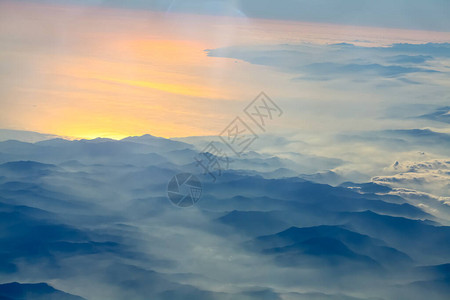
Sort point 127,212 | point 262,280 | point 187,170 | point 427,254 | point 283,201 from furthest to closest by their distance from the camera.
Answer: point 187,170
point 283,201
point 127,212
point 427,254
point 262,280

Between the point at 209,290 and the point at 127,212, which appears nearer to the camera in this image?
the point at 209,290

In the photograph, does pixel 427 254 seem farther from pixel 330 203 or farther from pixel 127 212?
pixel 127 212

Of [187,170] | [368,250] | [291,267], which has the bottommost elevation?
Answer: [291,267]

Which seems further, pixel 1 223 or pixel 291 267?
pixel 1 223

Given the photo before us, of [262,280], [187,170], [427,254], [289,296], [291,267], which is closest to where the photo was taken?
[289,296]

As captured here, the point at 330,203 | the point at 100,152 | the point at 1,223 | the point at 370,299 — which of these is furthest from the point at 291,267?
the point at 100,152

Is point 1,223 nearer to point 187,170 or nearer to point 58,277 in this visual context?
point 58,277

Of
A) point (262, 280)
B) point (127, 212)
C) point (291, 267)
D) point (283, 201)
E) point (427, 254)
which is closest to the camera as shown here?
point (262, 280)

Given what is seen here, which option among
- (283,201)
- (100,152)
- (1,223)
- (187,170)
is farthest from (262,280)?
(100,152)

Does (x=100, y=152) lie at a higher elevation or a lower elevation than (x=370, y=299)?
higher
